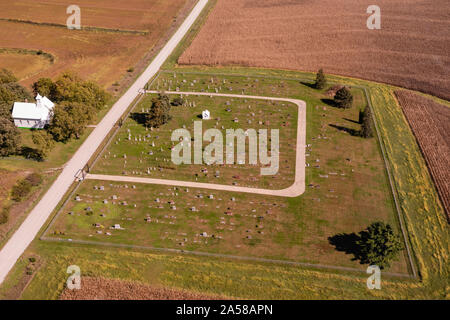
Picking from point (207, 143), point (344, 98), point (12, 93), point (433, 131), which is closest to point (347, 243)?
point (207, 143)

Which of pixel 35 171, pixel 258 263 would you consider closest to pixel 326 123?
pixel 258 263

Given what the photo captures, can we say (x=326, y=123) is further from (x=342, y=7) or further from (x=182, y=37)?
(x=342, y=7)

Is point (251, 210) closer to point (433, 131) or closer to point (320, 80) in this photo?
point (433, 131)

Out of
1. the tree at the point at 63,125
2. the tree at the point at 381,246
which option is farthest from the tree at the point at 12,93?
the tree at the point at 381,246

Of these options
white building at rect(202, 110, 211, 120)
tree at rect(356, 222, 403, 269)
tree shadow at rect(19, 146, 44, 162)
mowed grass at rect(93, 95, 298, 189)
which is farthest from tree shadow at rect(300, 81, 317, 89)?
tree shadow at rect(19, 146, 44, 162)

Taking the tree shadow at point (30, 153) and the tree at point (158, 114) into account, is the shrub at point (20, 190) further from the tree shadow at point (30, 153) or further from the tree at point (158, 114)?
the tree at point (158, 114)

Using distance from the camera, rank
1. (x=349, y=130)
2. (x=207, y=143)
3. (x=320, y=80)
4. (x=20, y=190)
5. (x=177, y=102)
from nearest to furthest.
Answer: (x=20, y=190) < (x=207, y=143) < (x=349, y=130) < (x=177, y=102) < (x=320, y=80)
